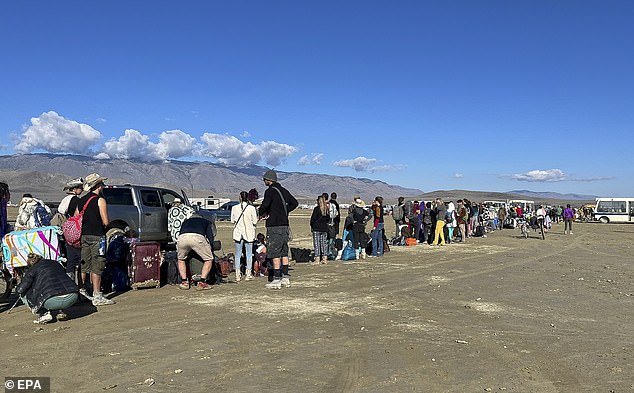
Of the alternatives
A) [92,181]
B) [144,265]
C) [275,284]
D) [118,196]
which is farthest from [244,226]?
[118,196]

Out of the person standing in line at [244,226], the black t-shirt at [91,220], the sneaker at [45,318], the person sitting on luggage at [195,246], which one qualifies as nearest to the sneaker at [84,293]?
the black t-shirt at [91,220]

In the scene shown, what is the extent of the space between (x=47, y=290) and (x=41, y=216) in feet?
10.6

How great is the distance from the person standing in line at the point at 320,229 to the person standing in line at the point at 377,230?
7.63 feet

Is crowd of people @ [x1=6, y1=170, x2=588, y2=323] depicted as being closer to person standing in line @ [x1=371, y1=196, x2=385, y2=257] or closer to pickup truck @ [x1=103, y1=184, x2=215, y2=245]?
person standing in line @ [x1=371, y1=196, x2=385, y2=257]

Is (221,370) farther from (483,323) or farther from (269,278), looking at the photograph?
(269,278)

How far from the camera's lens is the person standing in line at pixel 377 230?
15.8m

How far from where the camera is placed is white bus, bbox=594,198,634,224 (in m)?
44.7

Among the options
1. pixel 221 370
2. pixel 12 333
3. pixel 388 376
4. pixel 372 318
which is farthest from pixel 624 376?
pixel 12 333

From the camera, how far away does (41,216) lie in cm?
959

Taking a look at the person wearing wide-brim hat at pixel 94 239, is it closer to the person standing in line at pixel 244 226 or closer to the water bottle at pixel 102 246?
the water bottle at pixel 102 246

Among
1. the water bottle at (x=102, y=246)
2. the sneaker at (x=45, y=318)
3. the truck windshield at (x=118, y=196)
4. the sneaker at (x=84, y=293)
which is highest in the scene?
the truck windshield at (x=118, y=196)

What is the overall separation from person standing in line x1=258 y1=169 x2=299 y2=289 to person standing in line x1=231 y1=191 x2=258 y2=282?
629 mm

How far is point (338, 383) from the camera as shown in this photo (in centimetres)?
477

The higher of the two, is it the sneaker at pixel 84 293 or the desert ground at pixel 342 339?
the sneaker at pixel 84 293
